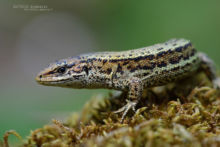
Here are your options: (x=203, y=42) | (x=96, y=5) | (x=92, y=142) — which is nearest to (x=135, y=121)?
(x=92, y=142)

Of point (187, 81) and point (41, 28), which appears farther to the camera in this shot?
point (41, 28)

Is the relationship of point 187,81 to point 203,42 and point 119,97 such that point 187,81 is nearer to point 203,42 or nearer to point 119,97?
point 119,97

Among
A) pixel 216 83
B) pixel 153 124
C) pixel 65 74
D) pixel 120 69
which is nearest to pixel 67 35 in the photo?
pixel 65 74

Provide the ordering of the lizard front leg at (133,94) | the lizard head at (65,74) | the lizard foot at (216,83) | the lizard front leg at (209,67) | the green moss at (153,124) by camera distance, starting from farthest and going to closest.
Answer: the lizard front leg at (209,67)
the lizard foot at (216,83)
the lizard head at (65,74)
the lizard front leg at (133,94)
the green moss at (153,124)

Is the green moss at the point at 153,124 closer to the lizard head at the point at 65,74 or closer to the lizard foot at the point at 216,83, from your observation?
the lizard foot at the point at 216,83

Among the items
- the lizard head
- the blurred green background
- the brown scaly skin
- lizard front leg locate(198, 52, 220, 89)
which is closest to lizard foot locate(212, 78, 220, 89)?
lizard front leg locate(198, 52, 220, 89)

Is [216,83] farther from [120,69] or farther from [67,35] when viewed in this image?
[67,35]

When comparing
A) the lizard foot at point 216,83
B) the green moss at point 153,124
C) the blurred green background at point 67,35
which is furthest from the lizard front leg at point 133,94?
the blurred green background at point 67,35
